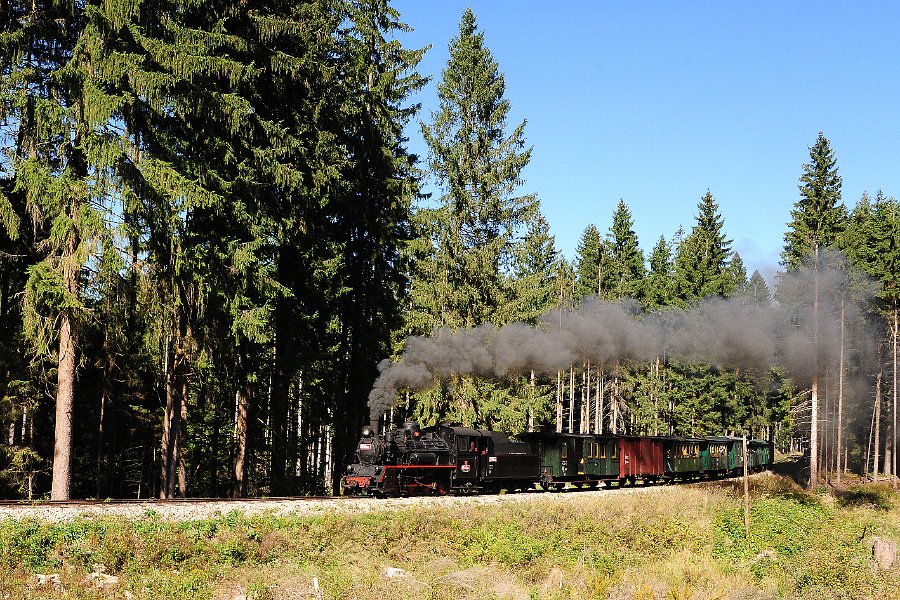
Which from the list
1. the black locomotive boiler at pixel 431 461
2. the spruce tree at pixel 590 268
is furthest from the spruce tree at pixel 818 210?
the black locomotive boiler at pixel 431 461

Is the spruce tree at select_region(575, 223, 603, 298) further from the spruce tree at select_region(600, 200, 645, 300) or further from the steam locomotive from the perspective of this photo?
the steam locomotive

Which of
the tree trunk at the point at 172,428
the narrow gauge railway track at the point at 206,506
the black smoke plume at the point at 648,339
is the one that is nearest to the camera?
the narrow gauge railway track at the point at 206,506

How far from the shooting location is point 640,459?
1527 inches

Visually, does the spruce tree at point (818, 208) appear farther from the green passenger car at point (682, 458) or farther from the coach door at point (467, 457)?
the coach door at point (467, 457)

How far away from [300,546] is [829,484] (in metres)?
41.9

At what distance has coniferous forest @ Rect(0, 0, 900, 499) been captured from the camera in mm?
20047

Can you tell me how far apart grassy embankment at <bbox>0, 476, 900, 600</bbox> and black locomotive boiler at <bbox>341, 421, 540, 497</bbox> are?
7.98ft

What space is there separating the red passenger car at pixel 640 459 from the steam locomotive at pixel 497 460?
1.9 inches

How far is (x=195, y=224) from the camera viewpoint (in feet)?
76.4

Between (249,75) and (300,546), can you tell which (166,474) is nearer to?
(300,546)

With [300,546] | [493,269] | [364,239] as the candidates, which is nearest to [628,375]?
[493,269]

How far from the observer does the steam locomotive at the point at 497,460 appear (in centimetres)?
2500

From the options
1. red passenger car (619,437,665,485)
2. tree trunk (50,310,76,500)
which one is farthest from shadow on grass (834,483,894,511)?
tree trunk (50,310,76,500)

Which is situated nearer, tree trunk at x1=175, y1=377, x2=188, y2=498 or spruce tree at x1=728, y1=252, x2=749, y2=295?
tree trunk at x1=175, y1=377, x2=188, y2=498
